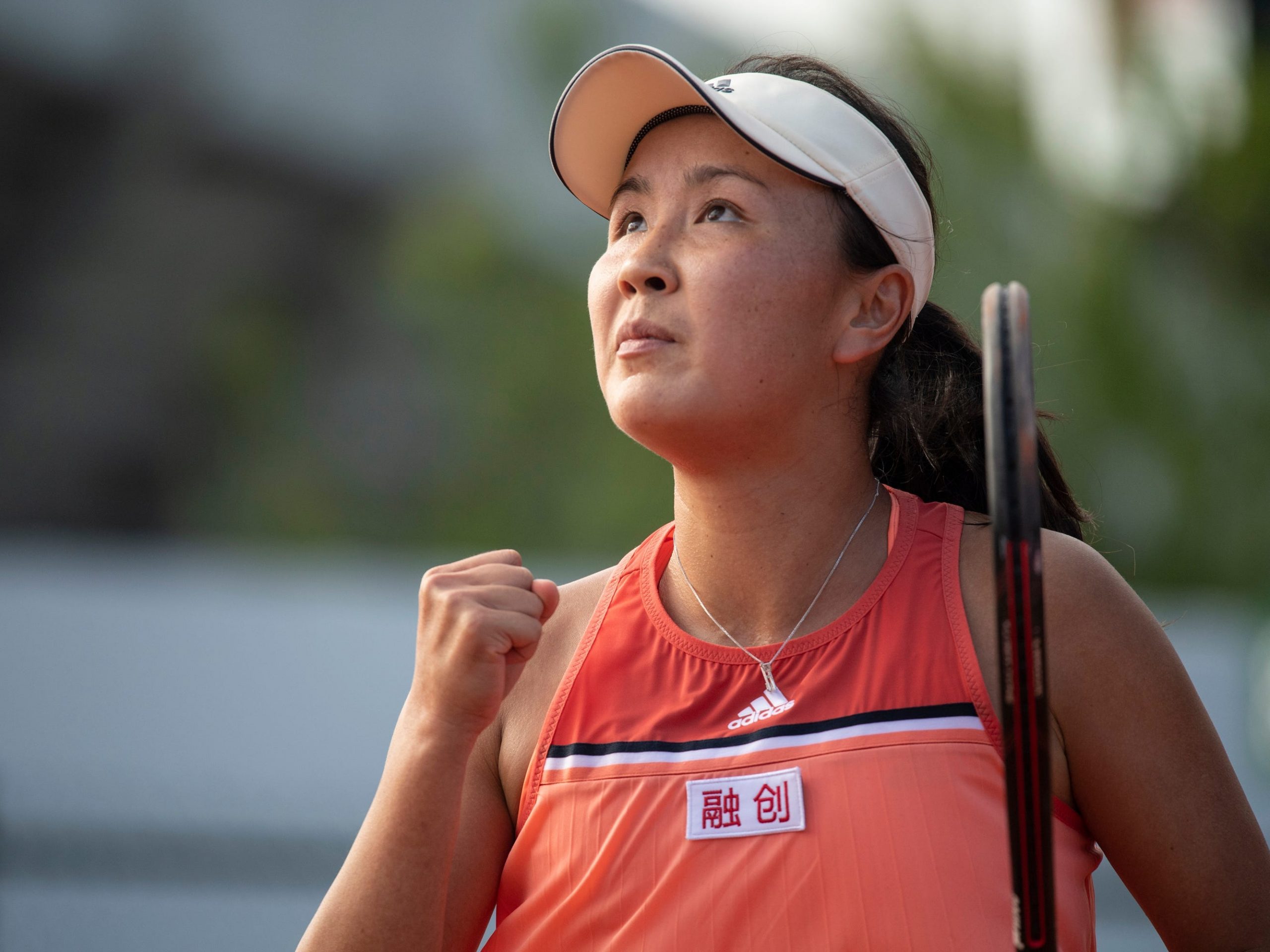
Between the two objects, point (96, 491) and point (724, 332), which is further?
point (96, 491)

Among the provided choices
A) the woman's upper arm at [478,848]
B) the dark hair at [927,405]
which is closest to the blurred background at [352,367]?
the dark hair at [927,405]

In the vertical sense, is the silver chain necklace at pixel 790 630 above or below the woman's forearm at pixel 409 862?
above

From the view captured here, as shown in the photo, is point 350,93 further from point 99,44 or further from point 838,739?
point 838,739

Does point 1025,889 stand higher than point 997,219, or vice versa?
point 997,219

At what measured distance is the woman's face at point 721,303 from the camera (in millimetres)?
1856

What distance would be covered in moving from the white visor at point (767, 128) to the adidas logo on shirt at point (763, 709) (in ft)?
2.37

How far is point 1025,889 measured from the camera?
141 cm

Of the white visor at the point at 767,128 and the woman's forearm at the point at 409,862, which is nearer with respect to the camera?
the woman's forearm at the point at 409,862

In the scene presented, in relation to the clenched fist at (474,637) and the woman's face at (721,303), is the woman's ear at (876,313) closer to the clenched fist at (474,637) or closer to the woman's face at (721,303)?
the woman's face at (721,303)

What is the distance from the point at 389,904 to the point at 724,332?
3.17 feet

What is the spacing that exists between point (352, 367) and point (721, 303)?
1360 cm

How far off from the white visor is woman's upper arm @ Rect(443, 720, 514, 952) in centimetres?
101

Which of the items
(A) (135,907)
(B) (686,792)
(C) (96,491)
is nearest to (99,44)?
(C) (96,491)

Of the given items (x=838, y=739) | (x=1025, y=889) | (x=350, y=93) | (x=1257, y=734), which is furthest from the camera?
(x=350, y=93)
